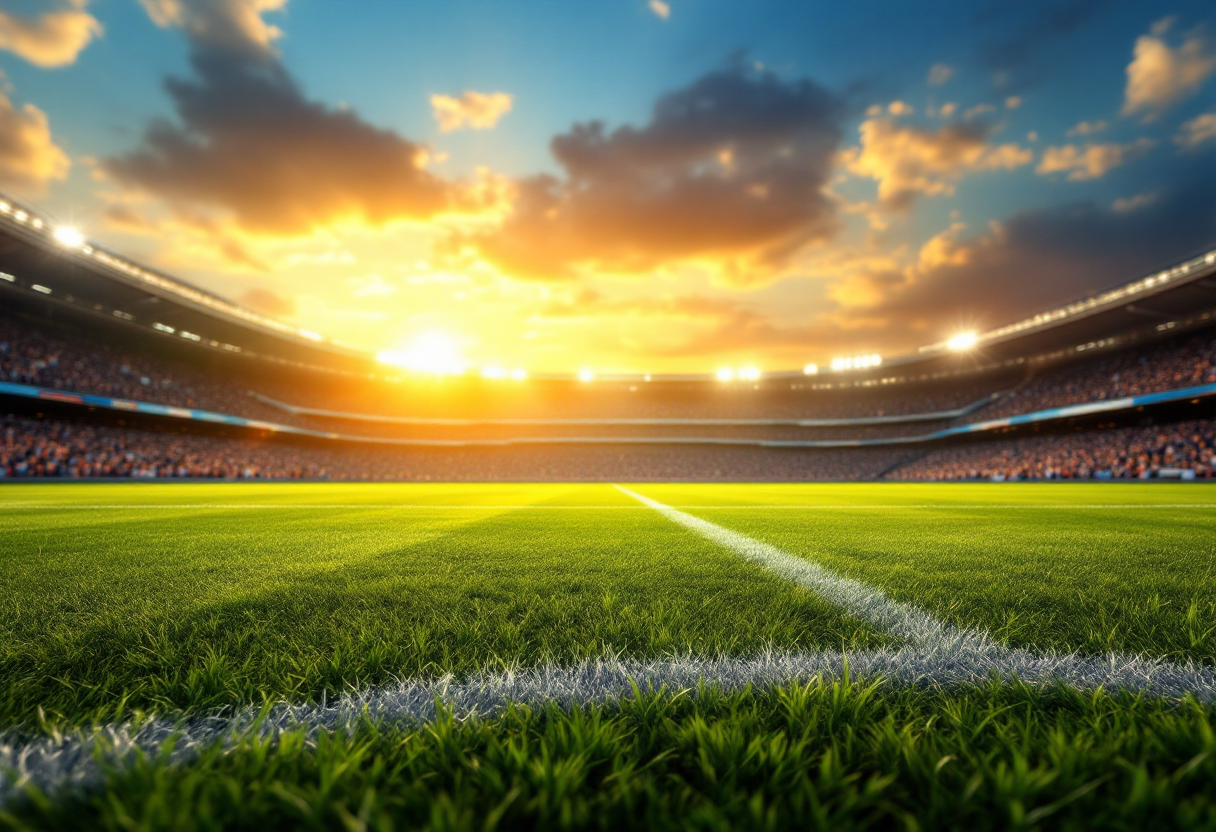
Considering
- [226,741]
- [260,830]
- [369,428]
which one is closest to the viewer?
[260,830]

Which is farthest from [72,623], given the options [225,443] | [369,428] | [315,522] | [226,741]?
[369,428]

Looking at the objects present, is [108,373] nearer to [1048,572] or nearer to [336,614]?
[336,614]

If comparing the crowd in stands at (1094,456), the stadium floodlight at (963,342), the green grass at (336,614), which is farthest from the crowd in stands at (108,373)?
the stadium floodlight at (963,342)

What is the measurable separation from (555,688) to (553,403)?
48.4 metres

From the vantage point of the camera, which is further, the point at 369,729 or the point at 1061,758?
the point at 369,729

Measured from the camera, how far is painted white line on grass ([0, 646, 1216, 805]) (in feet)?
3.12

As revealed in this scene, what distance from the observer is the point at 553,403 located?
49.4m

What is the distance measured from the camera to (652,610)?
82.8 inches

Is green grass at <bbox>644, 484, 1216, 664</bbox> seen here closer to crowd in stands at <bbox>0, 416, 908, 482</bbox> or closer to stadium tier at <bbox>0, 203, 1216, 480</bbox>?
stadium tier at <bbox>0, 203, 1216, 480</bbox>

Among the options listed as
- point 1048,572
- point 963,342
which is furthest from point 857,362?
point 1048,572

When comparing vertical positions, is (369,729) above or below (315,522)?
above

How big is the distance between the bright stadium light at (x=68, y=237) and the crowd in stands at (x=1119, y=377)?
53.9 metres

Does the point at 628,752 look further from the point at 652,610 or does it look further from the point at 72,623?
the point at 72,623

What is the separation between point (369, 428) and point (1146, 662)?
48407 millimetres
